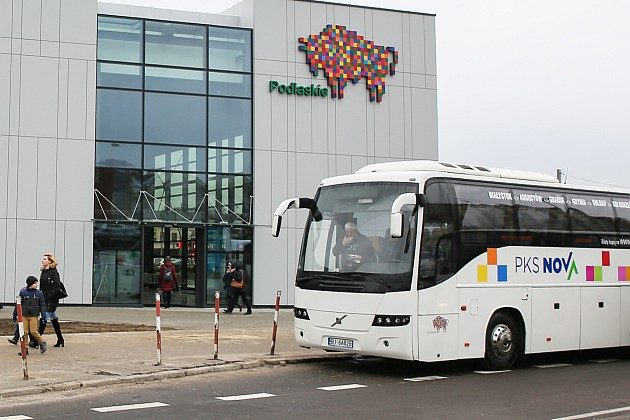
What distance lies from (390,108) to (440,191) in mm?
22220

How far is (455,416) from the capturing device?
10820 mm

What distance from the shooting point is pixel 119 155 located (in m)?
32.5

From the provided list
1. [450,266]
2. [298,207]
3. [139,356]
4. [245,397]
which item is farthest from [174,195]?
[245,397]

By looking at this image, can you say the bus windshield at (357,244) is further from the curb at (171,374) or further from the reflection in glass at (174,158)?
the reflection in glass at (174,158)

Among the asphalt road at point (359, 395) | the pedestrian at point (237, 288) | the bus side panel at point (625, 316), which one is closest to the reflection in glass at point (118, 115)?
A: the pedestrian at point (237, 288)

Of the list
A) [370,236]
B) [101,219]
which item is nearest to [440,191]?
[370,236]

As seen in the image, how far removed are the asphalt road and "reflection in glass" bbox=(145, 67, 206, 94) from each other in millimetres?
19421

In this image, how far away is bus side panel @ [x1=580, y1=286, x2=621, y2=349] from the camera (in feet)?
56.2

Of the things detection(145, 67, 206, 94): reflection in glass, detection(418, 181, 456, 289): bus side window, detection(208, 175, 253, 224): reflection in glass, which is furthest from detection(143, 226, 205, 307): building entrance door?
detection(418, 181, 456, 289): bus side window

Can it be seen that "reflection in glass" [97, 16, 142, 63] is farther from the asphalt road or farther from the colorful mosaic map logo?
the asphalt road

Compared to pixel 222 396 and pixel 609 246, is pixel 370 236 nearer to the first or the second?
pixel 222 396

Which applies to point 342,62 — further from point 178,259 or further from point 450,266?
point 450,266

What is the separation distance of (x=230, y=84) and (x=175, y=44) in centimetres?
245

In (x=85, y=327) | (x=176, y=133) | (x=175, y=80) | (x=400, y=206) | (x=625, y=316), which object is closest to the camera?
(x=400, y=206)
